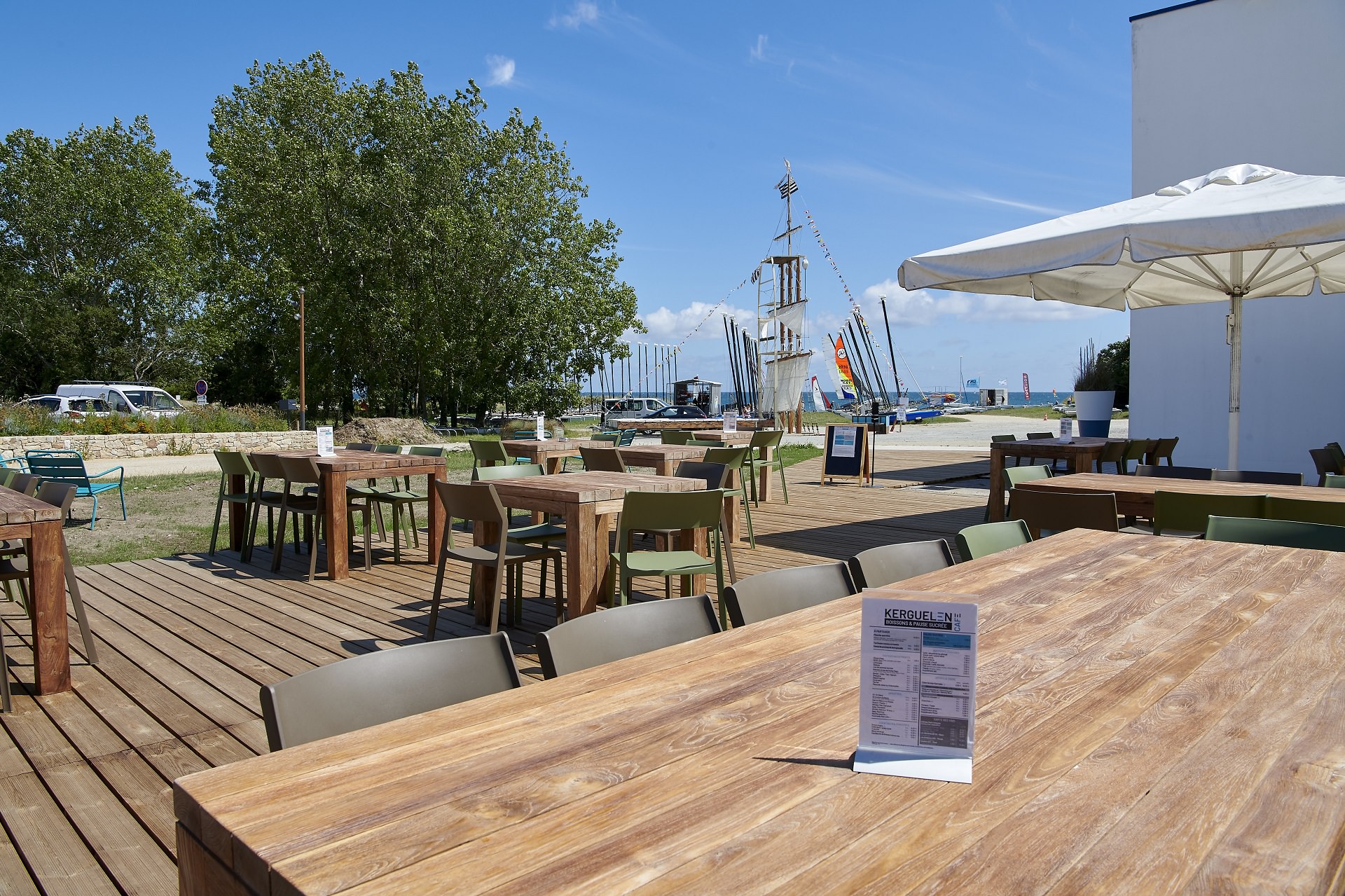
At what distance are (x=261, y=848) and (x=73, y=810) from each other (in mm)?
2019

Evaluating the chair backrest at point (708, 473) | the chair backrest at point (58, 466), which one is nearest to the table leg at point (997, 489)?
the chair backrest at point (708, 473)

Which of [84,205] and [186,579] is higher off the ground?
[84,205]

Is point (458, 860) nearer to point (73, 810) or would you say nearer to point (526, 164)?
point (73, 810)

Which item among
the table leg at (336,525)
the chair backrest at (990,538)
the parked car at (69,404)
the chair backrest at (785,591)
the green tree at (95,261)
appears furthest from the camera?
the green tree at (95,261)

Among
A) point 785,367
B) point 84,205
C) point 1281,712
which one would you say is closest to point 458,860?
point 1281,712

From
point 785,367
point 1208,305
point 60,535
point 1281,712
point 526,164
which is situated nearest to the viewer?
point 1281,712

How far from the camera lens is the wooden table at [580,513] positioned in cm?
373

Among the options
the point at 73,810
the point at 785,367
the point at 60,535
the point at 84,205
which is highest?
the point at 84,205

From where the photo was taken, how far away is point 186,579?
5.32m

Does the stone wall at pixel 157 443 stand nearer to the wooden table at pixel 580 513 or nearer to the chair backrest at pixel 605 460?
the chair backrest at pixel 605 460

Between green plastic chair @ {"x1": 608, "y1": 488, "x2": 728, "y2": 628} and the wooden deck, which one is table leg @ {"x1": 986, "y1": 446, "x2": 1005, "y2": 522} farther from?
green plastic chair @ {"x1": 608, "y1": 488, "x2": 728, "y2": 628}

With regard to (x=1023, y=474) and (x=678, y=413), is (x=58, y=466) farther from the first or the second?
(x=678, y=413)

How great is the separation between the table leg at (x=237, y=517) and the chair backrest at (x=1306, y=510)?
607 centimetres

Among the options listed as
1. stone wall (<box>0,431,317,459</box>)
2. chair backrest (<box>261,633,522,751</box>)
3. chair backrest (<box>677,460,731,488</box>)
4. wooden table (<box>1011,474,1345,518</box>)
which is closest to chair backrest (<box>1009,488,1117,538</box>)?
wooden table (<box>1011,474,1345,518</box>)
